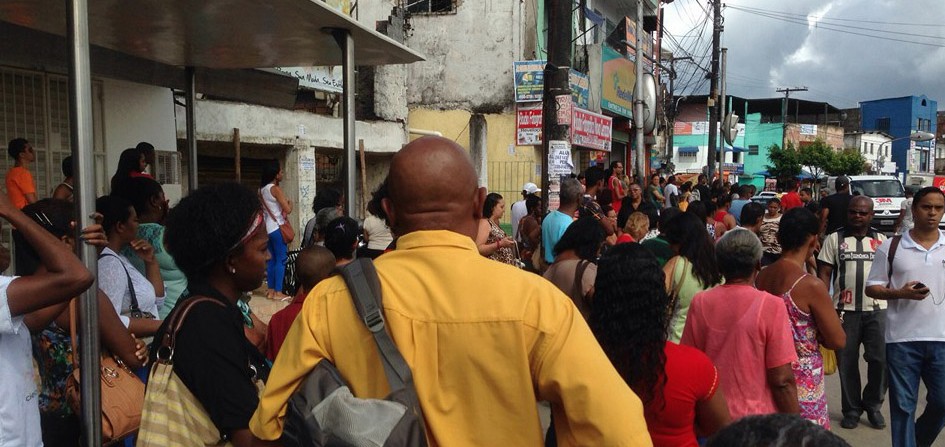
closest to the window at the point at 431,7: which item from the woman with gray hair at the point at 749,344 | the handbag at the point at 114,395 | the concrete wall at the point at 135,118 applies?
the concrete wall at the point at 135,118

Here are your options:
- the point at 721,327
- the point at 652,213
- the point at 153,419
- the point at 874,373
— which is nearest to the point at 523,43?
the point at 652,213

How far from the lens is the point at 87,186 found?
3.17m

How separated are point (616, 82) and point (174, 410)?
2247cm

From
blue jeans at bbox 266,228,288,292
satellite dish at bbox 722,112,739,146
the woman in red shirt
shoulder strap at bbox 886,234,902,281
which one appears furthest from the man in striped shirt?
satellite dish at bbox 722,112,739,146

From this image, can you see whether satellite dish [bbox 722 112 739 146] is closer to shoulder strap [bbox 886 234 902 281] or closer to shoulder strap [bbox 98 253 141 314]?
shoulder strap [bbox 886 234 902 281]

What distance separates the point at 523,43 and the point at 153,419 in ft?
55.9

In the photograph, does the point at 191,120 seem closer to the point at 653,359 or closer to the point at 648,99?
the point at 653,359

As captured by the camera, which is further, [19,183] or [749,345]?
[19,183]

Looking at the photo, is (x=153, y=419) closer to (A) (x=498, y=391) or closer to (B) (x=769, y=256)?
(A) (x=498, y=391)

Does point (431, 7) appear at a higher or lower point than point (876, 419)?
higher

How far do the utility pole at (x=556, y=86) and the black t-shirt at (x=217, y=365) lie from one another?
6139 mm

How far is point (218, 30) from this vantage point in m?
5.02

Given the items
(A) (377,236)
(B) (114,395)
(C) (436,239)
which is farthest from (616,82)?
(C) (436,239)

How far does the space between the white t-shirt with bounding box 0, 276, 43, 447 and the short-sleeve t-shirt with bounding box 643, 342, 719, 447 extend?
2090 millimetres
